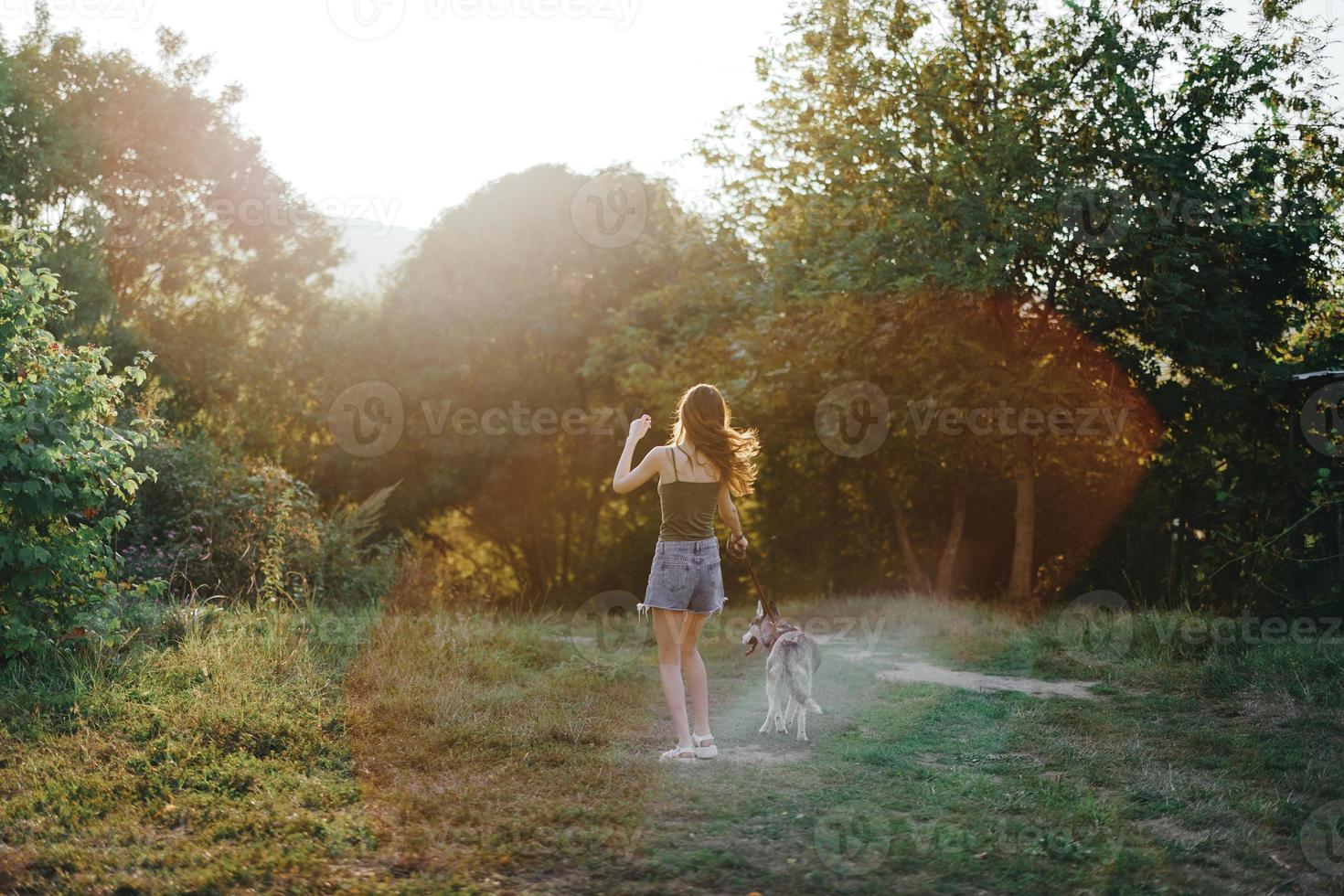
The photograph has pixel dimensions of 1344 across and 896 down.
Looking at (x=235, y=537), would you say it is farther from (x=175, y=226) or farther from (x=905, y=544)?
(x=175, y=226)

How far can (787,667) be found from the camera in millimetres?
6461

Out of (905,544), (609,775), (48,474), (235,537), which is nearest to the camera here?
(609,775)

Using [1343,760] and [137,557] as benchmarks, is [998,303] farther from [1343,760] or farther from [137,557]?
[137,557]

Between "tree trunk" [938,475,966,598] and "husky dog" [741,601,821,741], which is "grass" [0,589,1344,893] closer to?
"husky dog" [741,601,821,741]

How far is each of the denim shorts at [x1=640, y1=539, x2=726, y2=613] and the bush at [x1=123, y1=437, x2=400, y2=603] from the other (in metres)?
5.18

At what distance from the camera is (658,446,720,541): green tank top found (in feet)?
18.8

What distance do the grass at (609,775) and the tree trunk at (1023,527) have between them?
5116mm

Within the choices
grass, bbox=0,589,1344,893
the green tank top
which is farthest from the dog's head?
the green tank top

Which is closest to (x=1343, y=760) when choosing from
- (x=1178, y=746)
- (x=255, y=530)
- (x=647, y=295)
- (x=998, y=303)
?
(x=1178, y=746)

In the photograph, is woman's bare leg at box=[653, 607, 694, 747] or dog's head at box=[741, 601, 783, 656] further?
dog's head at box=[741, 601, 783, 656]

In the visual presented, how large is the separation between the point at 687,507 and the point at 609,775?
1457 mm

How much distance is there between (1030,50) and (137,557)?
1129 centimetres

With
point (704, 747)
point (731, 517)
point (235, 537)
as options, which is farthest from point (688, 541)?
point (235, 537)

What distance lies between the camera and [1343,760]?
227 inches
